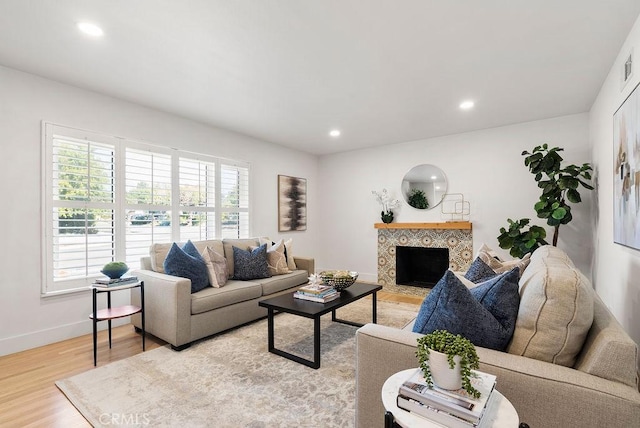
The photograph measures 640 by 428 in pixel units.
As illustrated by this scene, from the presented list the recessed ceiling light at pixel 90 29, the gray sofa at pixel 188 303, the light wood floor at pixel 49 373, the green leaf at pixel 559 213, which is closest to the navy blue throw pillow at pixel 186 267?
the gray sofa at pixel 188 303

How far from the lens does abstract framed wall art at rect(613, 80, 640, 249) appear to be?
80.0 inches

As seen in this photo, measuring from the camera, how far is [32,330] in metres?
2.80

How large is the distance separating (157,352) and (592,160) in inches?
204

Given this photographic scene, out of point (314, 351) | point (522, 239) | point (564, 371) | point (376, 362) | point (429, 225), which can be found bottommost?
point (314, 351)

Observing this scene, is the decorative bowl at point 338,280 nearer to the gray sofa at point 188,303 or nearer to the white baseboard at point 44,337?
the gray sofa at point 188,303

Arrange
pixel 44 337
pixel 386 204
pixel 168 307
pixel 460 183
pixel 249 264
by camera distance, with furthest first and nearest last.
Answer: pixel 386 204, pixel 460 183, pixel 249 264, pixel 44 337, pixel 168 307

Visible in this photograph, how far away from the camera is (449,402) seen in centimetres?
94

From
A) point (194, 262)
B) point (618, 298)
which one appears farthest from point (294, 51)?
point (618, 298)

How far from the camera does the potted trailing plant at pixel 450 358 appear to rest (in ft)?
3.18

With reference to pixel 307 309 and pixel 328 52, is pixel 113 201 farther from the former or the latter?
pixel 328 52

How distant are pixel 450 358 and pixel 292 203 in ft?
16.0

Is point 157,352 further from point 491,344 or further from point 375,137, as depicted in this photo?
point 375,137

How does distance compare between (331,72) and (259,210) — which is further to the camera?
(259,210)

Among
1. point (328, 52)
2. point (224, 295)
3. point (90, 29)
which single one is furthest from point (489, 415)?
point (90, 29)
